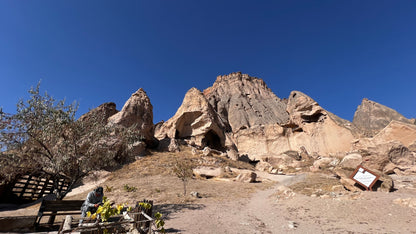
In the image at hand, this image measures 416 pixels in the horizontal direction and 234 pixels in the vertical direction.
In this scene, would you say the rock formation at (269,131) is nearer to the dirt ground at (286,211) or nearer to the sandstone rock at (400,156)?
the sandstone rock at (400,156)

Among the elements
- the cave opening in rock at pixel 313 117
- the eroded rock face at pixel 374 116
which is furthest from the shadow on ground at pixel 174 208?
the eroded rock face at pixel 374 116

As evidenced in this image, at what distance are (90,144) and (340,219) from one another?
1130cm

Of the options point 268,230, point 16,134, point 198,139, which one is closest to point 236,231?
point 268,230

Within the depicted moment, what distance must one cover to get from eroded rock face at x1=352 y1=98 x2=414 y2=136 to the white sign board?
76.7 metres

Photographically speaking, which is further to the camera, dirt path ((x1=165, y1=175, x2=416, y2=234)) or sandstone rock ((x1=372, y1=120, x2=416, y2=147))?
sandstone rock ((x1=372, y1=120, x2=416, y2=147))

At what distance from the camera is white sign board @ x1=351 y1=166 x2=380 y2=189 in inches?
360

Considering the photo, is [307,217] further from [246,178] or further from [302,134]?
[302,134]

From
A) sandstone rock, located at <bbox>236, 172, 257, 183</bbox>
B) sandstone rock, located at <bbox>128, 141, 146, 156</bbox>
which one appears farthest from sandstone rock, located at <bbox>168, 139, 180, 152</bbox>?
sandstone rock, located at <bbox>236, 172, 257, 183</bbox>

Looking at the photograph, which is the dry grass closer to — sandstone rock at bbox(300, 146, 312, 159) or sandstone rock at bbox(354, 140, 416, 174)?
sandstone rock at bbox(354, 140, 416, 174)

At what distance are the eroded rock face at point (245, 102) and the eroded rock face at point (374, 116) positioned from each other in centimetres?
3270

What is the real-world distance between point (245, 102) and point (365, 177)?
79612 mm

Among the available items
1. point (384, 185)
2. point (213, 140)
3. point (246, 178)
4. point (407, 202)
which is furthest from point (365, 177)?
point (213, 140)

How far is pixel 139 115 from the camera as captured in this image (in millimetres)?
25859

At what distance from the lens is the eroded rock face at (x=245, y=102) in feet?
254
